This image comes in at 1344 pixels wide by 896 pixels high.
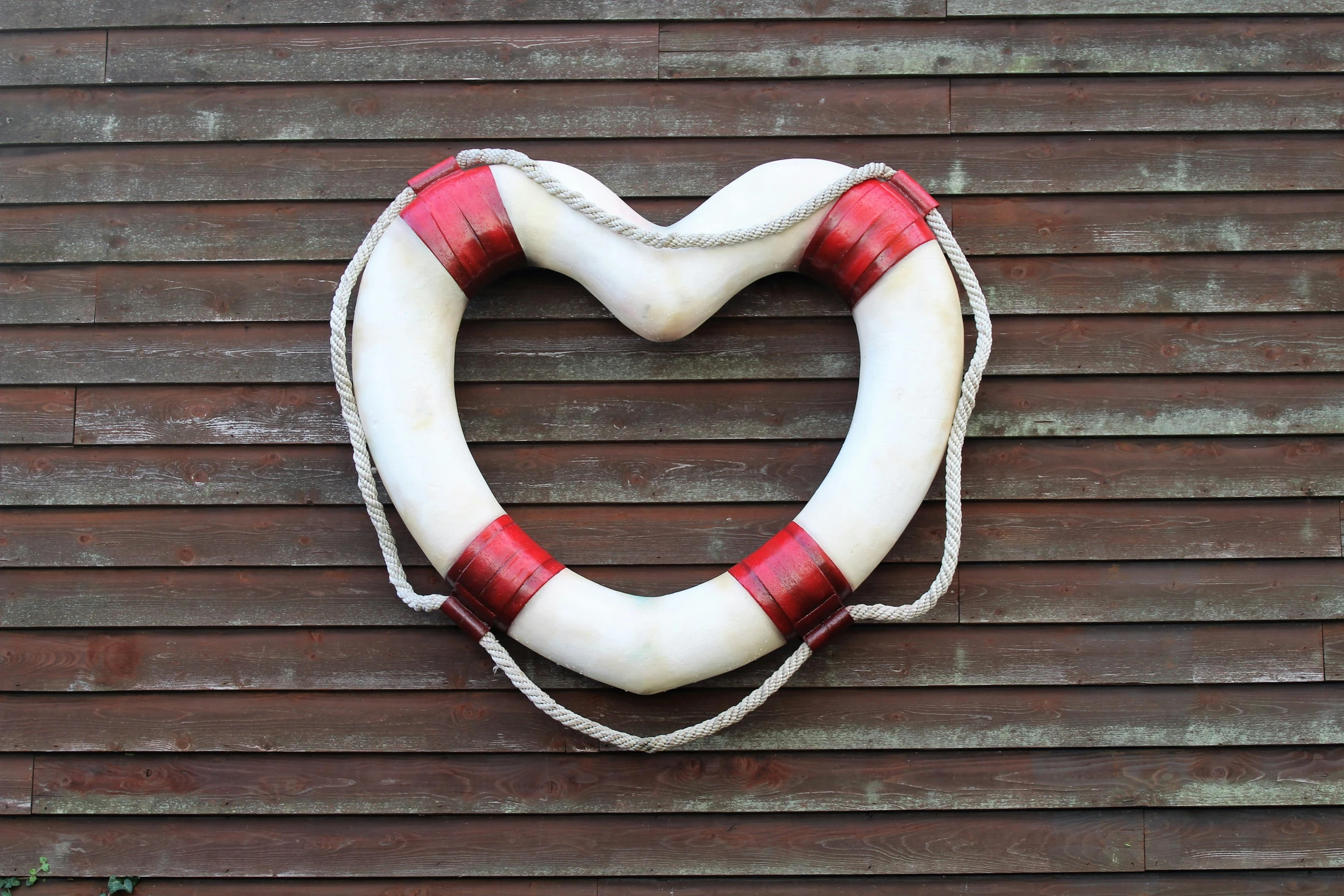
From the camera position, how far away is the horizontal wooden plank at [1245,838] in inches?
78.3

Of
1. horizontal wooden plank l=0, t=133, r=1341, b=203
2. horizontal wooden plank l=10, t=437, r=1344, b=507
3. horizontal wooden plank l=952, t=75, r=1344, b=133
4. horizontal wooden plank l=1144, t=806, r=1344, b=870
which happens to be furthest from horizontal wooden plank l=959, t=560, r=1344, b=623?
horizontal wooden plank l=952, t=75, r=1344, b=133

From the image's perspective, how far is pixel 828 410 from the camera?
80.1 inches

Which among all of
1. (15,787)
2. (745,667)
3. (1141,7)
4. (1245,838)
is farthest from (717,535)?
(15,787)

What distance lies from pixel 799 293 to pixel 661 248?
0.33 m

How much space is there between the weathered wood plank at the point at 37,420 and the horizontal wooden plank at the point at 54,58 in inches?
26.3

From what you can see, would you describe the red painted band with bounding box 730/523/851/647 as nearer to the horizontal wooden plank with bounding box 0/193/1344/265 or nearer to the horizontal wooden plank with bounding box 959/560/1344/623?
the horizontal wooden plank with bounding box 959/560/1344/623

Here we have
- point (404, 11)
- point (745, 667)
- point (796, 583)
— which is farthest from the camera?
point (404, 11)

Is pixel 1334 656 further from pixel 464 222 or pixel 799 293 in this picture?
pixel 464 222

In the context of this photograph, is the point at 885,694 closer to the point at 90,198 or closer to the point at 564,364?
the point at 564,364

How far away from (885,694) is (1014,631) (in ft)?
0.94

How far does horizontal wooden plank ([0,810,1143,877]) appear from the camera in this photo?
1990 mm

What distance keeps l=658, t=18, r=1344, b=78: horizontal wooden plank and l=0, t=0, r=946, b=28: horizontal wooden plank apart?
0.03 metres

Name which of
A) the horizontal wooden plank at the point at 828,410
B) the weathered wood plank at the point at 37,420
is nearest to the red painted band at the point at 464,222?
the horizontal wooden plank at the point at 828,410

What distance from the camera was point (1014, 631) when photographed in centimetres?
201
